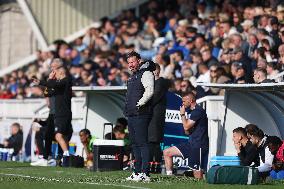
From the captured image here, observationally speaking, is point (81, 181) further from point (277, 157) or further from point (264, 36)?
point (264, 36)

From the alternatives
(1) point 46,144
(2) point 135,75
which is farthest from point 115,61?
(2) point 135,75

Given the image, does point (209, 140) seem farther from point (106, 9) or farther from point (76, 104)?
point (106, 9)

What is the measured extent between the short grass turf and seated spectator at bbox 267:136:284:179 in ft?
3.86

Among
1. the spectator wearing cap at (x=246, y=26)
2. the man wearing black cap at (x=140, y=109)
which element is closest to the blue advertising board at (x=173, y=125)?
the spectator wearing cap at (x=246, y=26)

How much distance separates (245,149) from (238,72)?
14.2ft

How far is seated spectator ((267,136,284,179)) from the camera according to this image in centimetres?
1694

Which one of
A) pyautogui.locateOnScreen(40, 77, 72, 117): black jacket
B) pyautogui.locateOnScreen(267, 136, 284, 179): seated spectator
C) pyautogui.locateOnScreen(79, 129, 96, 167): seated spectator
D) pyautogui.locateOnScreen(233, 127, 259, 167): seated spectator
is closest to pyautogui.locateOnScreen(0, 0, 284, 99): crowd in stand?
pyautogui.locateOnScreen(267, 136, 284, 179): seated spectator

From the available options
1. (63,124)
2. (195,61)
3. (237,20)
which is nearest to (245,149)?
(63,124)

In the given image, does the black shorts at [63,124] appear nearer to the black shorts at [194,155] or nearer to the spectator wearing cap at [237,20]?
the black shorts at [194,155]

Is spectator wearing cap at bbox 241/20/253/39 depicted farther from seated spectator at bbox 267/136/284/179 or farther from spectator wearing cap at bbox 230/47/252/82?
seated spectator at bbox 267/136/284/179

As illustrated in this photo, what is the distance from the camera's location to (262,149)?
16609mm

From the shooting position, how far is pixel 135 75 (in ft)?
52.6

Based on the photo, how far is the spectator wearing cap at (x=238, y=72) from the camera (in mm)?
20702

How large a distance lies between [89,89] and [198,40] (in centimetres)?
457
